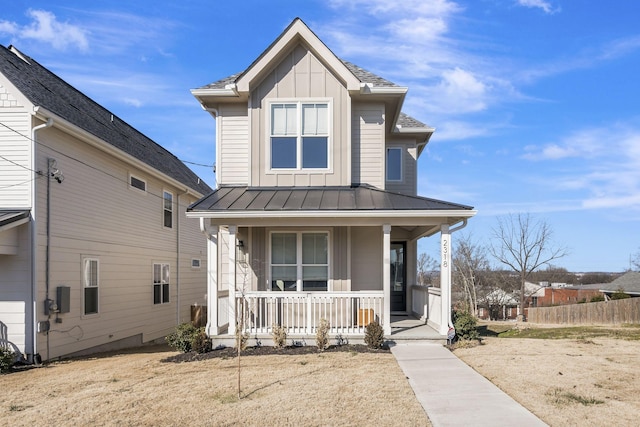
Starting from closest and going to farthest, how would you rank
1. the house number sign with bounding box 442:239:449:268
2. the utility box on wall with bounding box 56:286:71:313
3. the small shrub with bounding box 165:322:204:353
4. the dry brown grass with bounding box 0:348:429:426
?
the dry brown grass with bounding box 0:348:429:426 < the small shrub with bounding box 165:322:204:353 < the house number sign with bounding box 442:239:449:268 < the utility box on wall with bounding box 56:286:71:313

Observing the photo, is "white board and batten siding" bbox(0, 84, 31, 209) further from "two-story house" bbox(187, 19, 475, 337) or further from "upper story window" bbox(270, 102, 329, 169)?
"upper story window" bbox(270, 102, 329, 169)

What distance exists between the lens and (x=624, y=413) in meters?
6.05

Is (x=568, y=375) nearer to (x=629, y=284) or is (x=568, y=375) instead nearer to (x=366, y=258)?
(x=366, y=258)

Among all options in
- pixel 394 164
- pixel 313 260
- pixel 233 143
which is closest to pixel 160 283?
pixel 233 143

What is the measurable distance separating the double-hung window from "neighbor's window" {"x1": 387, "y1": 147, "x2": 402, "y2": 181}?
155 inches

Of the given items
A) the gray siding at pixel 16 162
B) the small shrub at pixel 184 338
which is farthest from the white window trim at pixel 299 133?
the gray siding at pixel 16 162

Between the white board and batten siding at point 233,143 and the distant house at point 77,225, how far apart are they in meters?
Answer: 3.19

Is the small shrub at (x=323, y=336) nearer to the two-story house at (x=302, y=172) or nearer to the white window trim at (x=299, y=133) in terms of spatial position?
the two-story house at (x=302, y=172)

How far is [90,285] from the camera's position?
12969 millimetres

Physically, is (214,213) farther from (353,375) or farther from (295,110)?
(353,375)

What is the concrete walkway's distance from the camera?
5863 mm

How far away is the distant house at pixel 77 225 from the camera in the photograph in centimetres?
1051

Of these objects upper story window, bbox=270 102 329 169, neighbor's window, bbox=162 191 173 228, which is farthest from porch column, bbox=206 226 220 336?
neighbor's window, bbox=162 191 173 228

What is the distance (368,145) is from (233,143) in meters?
3.52
